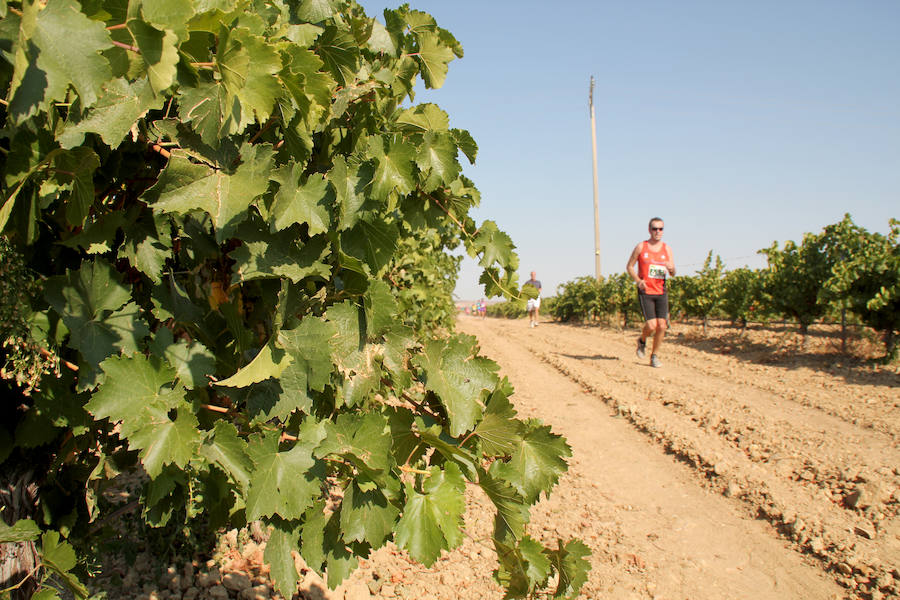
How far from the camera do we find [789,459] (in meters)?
4.21

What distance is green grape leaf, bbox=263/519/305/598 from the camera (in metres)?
1.20

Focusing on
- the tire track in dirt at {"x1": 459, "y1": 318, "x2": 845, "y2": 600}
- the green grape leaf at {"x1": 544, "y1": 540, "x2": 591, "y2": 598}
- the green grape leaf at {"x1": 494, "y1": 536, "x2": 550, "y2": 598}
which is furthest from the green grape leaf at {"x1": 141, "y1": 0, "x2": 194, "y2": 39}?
the tire track in dirt at {"x1": 459, "y1": 318, "x2": 845, "y2": 600}

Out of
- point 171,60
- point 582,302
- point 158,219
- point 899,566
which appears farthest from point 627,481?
point 582,302

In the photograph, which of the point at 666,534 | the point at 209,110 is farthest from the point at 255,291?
the point at 666,534

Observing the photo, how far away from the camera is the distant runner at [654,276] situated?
842 cm

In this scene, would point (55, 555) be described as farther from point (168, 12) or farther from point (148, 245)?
point (168, 12)

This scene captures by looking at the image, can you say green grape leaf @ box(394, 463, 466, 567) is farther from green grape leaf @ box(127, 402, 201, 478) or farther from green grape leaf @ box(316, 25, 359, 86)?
green grape leaf @ box(316, 25, 359, 86)

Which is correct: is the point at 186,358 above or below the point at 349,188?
below

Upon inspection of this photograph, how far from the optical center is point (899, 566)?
9.18ft

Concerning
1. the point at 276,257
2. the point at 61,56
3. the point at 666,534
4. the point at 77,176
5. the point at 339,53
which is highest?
the point at 339,53

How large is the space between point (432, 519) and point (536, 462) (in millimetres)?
341

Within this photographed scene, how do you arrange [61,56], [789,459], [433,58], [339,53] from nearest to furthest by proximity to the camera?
[61,56] < [339,53] < [433,58] < [789,459]

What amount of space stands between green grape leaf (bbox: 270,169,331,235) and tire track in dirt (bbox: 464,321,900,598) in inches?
126

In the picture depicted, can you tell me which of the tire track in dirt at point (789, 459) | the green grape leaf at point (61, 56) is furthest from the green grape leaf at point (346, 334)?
the tire track in dirt at point (789, 459)
